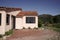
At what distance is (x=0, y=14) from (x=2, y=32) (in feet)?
8.34

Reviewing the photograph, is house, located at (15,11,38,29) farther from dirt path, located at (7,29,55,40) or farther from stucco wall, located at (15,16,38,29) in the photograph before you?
dirt path, located at (7,29,55,40)

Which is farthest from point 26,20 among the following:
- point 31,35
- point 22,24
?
point 31,35

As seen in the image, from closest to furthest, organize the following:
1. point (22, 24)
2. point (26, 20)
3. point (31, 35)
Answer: point (31, 35), point (22, 24), point (26, 20)

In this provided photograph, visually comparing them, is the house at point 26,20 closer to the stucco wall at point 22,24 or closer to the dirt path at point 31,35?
the stucco wall at point 22,24

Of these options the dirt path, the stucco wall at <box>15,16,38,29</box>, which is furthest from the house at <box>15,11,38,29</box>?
the dirt path

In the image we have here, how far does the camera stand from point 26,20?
106 ft

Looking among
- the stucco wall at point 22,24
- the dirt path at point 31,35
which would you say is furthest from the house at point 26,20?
the dirt path at point 31,35

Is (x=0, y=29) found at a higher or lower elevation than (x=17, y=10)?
lower

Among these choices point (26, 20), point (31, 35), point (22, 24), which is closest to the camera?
point (31, 35)

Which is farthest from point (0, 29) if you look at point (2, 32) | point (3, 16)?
point (3, 16)

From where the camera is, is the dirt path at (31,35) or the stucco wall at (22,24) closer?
the dirt path at (31,35)

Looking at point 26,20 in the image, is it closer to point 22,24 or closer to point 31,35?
point 22,24

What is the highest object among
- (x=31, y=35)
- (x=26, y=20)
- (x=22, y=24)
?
(x=26, y=20)

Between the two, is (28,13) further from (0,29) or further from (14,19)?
(0,29)
